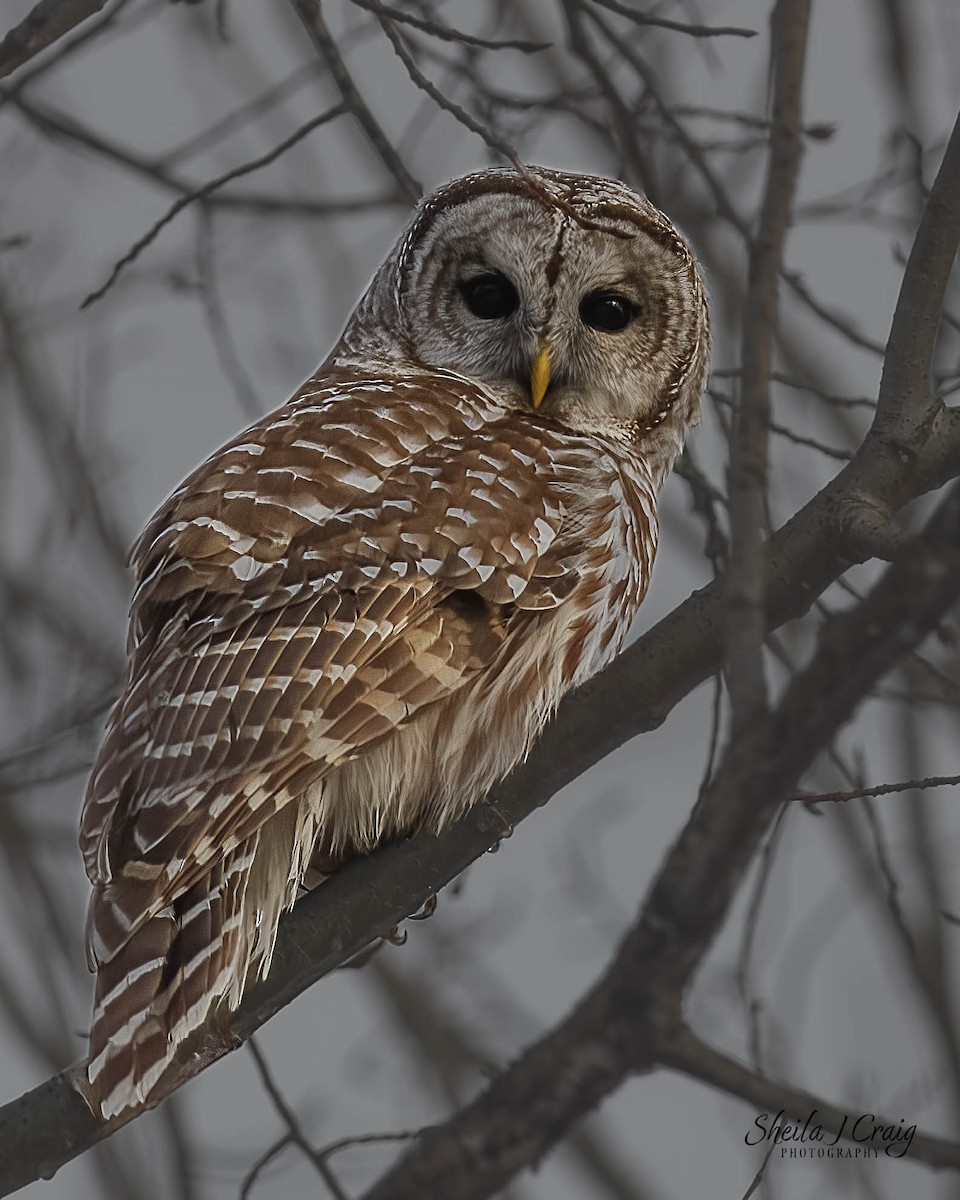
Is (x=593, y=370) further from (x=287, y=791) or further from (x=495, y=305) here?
(x=287, y=791)

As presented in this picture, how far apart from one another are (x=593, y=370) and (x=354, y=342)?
885mm

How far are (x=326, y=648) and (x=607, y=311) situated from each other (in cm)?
195

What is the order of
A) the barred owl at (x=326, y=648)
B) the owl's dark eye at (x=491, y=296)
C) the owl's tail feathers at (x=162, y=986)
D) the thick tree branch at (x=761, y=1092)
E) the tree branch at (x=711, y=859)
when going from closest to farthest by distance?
1. the tree branch at (x=711, y=859)
2. the thick tree branch at (x=761, y=1092)
3. the owl's tail feathers at (x=162, y=986)
4. the barred owl at (x=326, y=648)
5. the owl's dark eye at (x=491, y=296)

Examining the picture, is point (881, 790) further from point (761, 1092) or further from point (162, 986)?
point (162, 986)

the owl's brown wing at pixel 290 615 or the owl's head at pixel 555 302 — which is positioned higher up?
the owl's head at pixel 555 302

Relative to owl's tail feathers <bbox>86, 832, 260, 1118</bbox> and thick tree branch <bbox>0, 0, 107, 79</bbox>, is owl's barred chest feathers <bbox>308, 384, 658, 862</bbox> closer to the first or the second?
owl's tail feathers <bbox>86, 832, 260, 1118</bbox>

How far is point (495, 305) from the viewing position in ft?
15.6

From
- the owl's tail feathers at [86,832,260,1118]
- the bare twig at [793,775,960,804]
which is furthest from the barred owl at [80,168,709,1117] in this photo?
the bare twig at [793,775,960,804]

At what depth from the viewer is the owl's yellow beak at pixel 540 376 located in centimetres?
442

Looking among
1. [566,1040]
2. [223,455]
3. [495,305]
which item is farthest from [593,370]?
[566,1040]

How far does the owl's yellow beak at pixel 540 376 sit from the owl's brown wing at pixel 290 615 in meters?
0.65

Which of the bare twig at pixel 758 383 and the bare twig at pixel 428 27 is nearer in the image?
the bare twig at pixel 758 383

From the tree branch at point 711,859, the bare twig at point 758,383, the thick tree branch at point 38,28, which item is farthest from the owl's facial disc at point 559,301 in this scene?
the tree branch at point 711,859

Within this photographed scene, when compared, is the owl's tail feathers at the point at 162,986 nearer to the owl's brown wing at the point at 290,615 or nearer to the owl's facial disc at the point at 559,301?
the owl's brown wing at the point at 290,615
